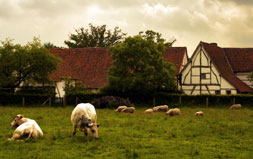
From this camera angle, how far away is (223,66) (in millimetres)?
46250

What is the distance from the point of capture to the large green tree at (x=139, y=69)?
121ft

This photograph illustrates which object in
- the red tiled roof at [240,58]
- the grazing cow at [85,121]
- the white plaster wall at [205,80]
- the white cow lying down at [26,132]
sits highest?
the red tiled roof at [240,58]

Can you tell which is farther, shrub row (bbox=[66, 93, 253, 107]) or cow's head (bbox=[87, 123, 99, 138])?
shrub row (bbox=[66, 93, 253, 107])

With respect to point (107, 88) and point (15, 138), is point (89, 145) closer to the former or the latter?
point (15, 138)

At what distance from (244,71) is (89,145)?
127 feet

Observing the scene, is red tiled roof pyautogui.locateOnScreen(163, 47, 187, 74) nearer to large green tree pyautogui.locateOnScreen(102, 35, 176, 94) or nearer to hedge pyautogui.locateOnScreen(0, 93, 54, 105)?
large green tree pyautogui.locateOnScreen(102, 35, 176, 94)

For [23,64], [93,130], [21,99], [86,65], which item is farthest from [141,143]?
[86,65]

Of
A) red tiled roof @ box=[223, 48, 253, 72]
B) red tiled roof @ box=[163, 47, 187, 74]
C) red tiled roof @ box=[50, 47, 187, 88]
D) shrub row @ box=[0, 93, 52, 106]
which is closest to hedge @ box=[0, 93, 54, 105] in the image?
shrub row @ box=[0, 93, 52, 106]

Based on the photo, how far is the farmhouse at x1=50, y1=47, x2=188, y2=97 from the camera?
46.0 metres

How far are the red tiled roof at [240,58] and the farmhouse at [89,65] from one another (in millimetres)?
6442

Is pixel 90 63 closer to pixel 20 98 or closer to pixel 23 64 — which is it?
pixel 23 64

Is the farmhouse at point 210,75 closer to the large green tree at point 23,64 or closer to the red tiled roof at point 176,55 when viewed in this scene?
the red tiled roof at point 176,55

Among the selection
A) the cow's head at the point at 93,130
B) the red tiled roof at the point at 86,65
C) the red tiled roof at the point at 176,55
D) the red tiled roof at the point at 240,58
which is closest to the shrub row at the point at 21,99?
the red tiled roof at the point at 86,65

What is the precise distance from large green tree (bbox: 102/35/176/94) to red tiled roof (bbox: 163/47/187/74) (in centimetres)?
897
